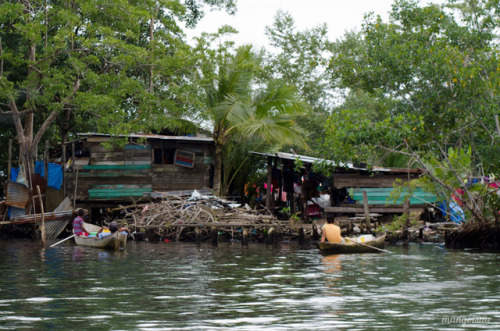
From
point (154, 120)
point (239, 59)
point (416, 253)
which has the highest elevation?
point (239, 59)

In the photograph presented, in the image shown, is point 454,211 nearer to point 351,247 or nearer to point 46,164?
point 351,247

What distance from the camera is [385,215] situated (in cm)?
2584

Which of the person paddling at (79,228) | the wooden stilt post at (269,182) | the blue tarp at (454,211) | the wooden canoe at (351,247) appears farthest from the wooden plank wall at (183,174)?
the wooden canoe at (351,247)

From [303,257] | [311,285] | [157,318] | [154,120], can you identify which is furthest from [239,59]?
[157,318]

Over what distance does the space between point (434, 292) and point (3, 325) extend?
6.44m

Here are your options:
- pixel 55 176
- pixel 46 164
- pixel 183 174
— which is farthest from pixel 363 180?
pixel 46 164

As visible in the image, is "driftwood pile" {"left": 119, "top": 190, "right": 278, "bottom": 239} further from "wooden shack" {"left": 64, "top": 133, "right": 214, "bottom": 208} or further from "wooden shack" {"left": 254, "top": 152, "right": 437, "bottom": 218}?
"wooden shack" {"left": 254, "top": 152, "right": 437, "bottom": 218}

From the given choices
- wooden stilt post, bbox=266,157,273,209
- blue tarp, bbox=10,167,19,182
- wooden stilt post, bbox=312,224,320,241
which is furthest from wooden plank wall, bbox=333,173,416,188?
blue tarp, bbox=10,167,19,182

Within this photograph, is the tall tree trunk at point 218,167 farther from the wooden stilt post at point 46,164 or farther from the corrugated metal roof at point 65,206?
the wooden stilt post at point 46,164

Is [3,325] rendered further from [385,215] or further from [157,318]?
[385,215]

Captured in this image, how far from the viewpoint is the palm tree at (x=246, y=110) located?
25641 millimetres

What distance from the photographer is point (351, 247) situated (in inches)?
708

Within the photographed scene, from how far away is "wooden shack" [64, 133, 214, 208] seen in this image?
88.7 ft

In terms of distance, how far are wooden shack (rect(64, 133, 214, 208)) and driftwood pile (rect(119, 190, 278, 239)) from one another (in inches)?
116
